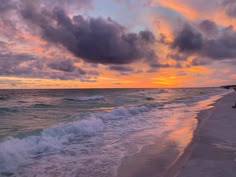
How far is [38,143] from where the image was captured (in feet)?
33.5

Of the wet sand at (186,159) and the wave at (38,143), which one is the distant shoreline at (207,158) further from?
the wave at (38,143)

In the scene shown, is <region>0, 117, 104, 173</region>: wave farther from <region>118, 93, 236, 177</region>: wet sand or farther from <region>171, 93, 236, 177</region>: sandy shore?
<region>171, 93, 236, 177</region>: sandy shore

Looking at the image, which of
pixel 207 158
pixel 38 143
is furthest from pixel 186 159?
pixel 38 143

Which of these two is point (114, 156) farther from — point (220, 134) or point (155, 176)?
point (220, 134)

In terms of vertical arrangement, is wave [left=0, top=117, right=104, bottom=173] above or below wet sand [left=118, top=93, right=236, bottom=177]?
below

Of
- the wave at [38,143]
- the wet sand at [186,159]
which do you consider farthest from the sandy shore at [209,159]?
the wave at [38,143]

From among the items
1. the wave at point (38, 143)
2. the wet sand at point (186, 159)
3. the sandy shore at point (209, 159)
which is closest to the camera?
the sandy shore at point (209, 159)

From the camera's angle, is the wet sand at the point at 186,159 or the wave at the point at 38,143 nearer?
the wet sand at the point at 186,159

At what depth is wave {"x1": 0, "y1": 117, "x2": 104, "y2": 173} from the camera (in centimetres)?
792

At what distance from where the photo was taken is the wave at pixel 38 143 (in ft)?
26.0

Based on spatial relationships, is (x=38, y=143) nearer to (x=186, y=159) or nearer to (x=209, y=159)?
(x=186, y=159)

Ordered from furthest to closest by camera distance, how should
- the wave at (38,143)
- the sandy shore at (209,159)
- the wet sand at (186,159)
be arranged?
the wave at (38,143), the wet sand at (186,159), the sandy shore at (209,159)

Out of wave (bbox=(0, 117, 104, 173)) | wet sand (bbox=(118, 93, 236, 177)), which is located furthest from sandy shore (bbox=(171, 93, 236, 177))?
wave (bbox=(0, 117, 104, 173))

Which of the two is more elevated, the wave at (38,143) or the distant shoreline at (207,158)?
the distant shoreline at (207,158)
